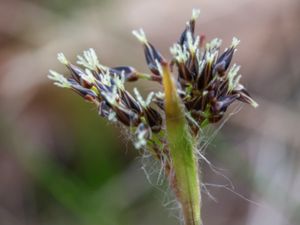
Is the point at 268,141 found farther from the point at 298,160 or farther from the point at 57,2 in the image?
the point at 57,2

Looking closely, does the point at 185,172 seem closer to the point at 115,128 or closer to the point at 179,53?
the point at 179,53

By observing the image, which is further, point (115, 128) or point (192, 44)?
point (115, 128)

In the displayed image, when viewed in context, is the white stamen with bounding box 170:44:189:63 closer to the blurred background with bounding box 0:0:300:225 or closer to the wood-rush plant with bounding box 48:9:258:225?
the wood-rush plant with bounding box 48:9:258:225

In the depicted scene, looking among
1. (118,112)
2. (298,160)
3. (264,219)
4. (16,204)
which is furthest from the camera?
(16,204)

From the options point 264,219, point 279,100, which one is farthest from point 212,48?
point 279,100

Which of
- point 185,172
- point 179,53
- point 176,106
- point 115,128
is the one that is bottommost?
point 185,172

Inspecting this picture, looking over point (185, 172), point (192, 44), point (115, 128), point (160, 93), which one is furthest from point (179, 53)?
point (115, 128)
